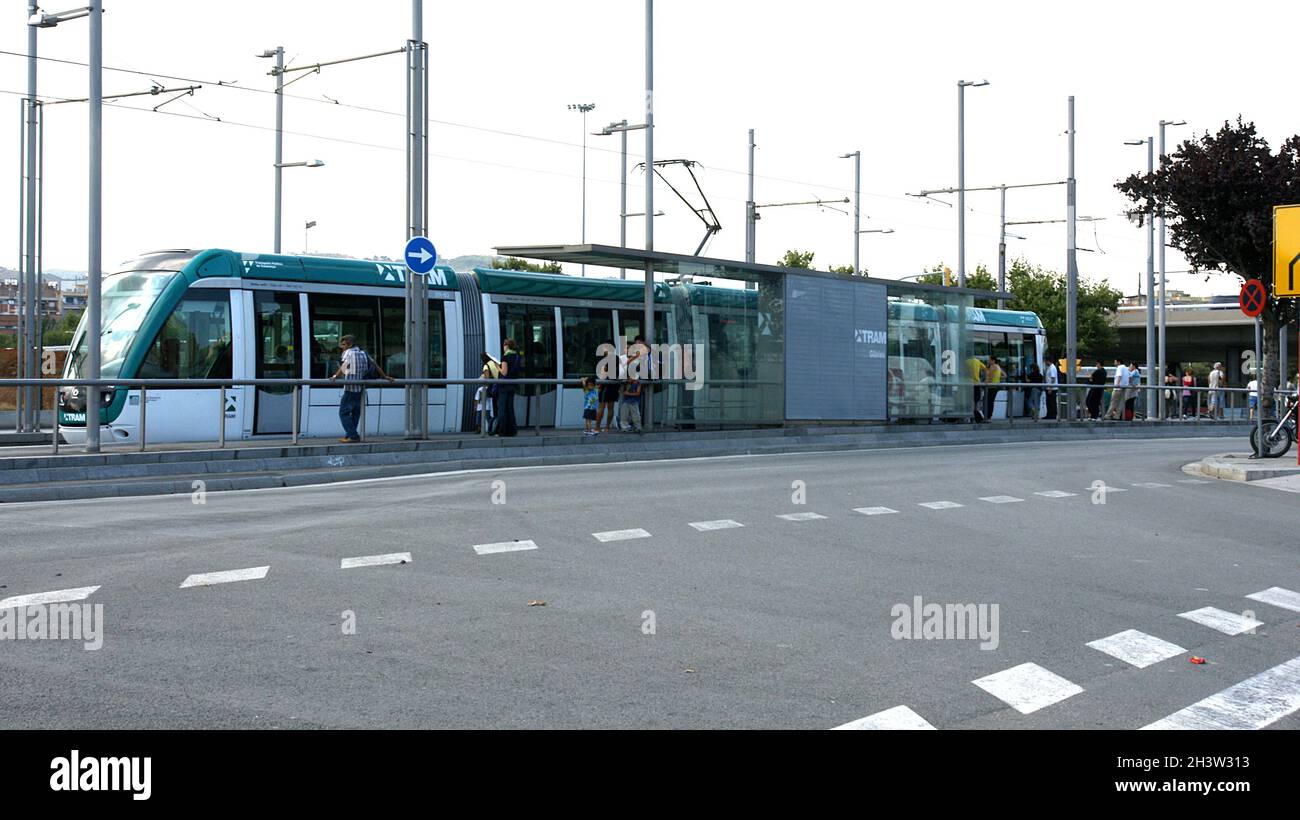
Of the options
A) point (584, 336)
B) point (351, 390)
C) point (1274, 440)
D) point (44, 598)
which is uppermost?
point (584, 336)

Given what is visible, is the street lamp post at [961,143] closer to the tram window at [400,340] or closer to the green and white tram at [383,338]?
the green and white tram at [383,338]

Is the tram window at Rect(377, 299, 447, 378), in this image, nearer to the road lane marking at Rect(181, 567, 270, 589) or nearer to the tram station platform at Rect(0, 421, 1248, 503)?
the tram station platform at Rect(0, 421, 1248, 503)

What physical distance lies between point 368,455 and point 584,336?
817 centimetres

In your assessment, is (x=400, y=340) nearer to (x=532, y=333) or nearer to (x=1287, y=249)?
(x=532, y=333)

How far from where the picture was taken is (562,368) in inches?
1029

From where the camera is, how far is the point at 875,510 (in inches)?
512

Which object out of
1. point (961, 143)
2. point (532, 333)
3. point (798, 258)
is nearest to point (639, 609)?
point (532, 333)

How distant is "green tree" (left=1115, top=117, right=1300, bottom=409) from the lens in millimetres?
30344

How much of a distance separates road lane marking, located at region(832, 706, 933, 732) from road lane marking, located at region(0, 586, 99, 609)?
4.79 meters

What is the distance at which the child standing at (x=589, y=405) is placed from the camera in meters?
22.6

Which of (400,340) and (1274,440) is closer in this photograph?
(1274,440)
